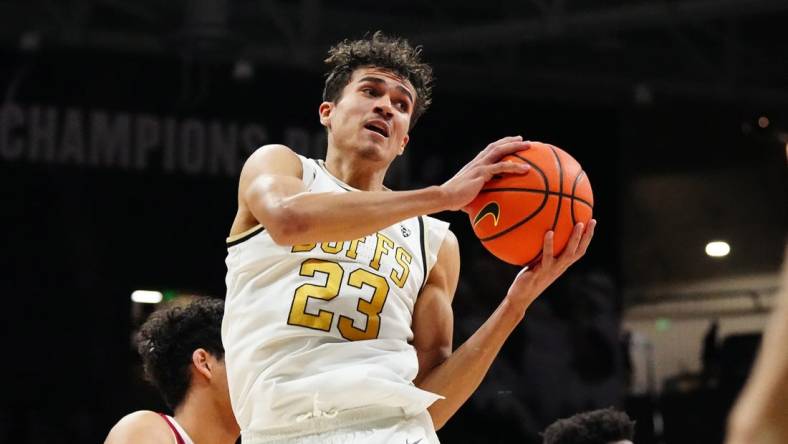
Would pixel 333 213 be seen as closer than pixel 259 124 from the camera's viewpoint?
Yes

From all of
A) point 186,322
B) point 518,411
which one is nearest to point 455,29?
point 518,411

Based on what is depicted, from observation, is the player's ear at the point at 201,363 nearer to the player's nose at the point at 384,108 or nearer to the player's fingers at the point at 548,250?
the player's nose at the point at 384,108

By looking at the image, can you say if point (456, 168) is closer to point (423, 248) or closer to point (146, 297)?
point (146, 297)

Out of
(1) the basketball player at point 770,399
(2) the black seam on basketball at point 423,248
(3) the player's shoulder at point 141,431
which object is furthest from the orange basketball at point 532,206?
(1) the basketball player at point 770,399

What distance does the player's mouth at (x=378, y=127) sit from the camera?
387cm

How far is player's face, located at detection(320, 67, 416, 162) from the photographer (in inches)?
152

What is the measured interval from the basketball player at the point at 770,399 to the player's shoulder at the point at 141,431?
10.1 ft

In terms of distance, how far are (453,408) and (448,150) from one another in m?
8.06

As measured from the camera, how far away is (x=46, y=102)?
10844 mm

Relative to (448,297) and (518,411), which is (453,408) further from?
(518,411)

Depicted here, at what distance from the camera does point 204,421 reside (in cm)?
467

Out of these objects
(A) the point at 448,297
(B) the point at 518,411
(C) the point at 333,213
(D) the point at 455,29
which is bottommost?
(B) the point at 518,411

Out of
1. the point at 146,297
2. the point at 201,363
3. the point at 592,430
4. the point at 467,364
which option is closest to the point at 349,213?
the point at 467,364

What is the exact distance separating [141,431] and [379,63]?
5.01ft
